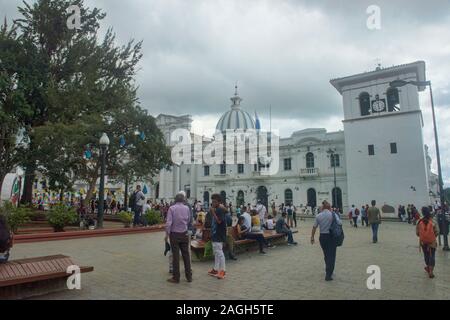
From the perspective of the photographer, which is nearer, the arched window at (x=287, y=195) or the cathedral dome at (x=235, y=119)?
the arched window at (x=287, y=195)

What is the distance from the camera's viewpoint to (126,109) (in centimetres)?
2369

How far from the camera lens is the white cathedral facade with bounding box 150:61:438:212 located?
3281 centimetres

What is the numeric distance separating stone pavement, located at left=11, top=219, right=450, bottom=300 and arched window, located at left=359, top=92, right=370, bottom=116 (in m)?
28.4

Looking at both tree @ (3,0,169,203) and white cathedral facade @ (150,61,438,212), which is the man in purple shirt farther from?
white cathedral facade @ (150,61,438,212)

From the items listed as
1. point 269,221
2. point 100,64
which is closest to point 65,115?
point 100,64

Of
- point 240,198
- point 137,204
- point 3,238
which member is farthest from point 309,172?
point 3,238

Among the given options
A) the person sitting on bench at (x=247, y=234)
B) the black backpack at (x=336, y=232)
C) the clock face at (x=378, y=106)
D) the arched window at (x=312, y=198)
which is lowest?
the person sitting on bench at (x=247, y=234)

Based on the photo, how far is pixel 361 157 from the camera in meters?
35.3

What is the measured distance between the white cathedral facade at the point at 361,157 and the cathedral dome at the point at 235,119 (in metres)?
13.4

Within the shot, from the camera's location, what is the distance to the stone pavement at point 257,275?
5316mm

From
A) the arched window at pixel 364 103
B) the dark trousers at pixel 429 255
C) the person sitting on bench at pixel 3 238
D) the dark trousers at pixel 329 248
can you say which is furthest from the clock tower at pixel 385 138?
the person sitting on bench at pixel 3 238

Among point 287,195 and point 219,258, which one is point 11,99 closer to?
point 219,258

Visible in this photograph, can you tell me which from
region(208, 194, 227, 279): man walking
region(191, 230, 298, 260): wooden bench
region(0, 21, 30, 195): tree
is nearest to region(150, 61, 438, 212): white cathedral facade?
region(191, 230, 298, 260): wooden bench

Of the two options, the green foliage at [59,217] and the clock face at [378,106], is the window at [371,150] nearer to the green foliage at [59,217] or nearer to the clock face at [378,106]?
the clock face at [378,106]
